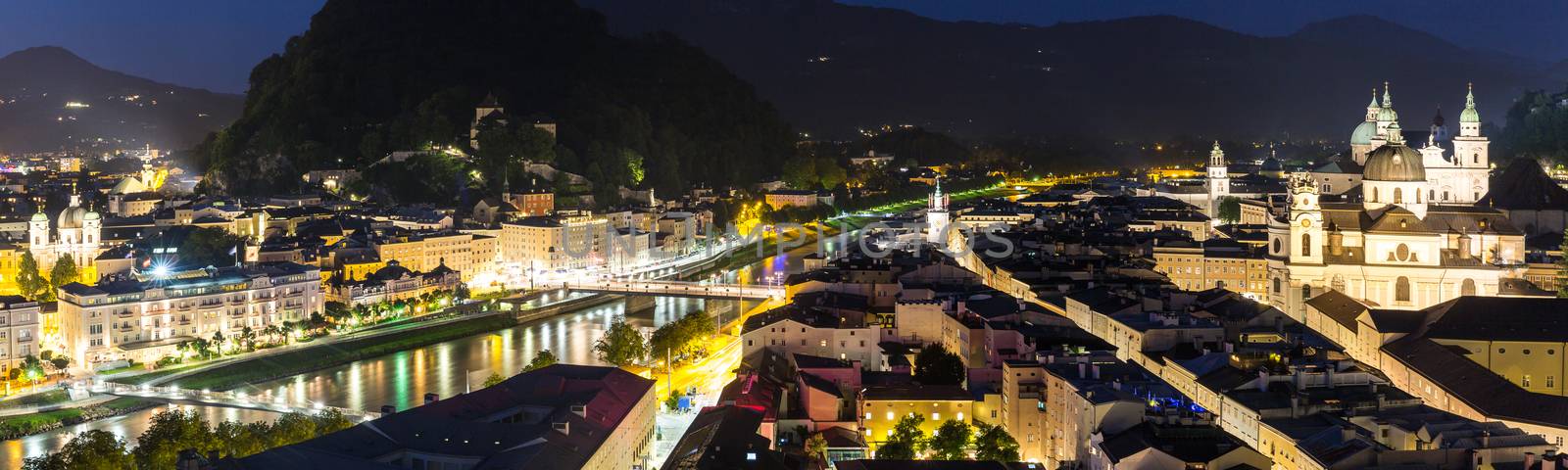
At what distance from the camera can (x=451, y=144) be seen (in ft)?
105

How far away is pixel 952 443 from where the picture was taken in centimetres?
1078

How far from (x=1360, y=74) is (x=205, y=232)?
59.8 metres

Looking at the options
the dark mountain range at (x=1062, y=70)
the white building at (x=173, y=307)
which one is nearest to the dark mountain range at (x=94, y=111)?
the dark mountain range at (x=1062, y=70)

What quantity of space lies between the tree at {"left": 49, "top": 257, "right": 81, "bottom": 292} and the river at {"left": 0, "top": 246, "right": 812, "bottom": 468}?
5.11 meters

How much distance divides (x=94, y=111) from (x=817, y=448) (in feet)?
183

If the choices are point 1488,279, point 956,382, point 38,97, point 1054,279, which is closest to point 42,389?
point 956,382

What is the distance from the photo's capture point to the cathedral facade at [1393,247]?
54.7 feet

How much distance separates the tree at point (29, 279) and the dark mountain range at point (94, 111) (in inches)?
1363

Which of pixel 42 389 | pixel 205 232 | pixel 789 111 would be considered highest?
pixel 789 111

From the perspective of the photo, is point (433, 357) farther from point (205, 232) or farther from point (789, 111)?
point (789, 111)

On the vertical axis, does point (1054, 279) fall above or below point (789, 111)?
below

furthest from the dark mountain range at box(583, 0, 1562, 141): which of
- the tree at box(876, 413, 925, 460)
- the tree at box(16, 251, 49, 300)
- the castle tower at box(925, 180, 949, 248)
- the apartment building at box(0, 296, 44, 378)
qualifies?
the tree at box(876, 413, 925, 460)

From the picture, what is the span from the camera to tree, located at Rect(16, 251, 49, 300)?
19781mm

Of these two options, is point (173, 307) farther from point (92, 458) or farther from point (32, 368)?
point (92, 458)
